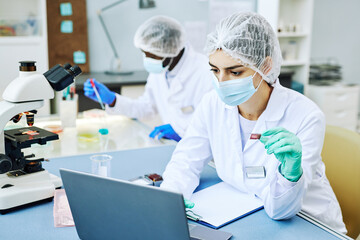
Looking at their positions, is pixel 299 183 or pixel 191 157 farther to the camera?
pixel 191 157

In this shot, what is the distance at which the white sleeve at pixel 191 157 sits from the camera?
4.52 ft

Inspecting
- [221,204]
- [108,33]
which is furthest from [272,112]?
[108,33]

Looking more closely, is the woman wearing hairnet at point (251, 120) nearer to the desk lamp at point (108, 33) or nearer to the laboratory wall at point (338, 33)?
the desk lamp at point (108, 33)

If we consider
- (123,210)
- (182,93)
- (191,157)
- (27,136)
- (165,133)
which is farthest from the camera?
(182,93)

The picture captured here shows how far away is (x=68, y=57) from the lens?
344 centimetres

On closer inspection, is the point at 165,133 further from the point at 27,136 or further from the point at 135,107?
the point at 27,136

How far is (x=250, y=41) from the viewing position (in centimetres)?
136

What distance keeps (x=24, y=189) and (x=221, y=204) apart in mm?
623

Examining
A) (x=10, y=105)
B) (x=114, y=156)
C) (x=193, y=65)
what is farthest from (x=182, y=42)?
(x=10, y=105)

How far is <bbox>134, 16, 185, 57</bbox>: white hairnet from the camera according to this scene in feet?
7.48

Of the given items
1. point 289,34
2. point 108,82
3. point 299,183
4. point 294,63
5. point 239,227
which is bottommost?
point 239,227

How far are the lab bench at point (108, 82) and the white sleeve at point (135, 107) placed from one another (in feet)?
2.07

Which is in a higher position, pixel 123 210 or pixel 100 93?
pixel 100 93

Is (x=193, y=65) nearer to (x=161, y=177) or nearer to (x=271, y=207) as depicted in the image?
(x=161, y=177)
